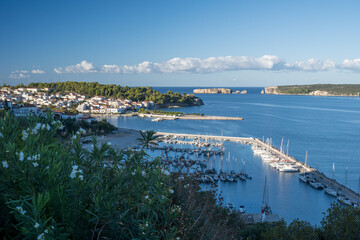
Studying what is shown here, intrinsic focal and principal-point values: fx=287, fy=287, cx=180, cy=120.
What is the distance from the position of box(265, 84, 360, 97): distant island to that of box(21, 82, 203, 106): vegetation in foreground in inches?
2198

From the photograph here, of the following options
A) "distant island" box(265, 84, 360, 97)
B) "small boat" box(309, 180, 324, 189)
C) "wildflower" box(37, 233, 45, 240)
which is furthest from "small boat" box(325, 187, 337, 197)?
"distant island" box(265, 84, 360, 97)

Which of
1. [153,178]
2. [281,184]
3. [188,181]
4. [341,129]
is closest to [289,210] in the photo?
[281,184]

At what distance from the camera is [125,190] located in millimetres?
1349

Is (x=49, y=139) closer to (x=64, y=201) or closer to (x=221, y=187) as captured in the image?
(x=64, y=201)

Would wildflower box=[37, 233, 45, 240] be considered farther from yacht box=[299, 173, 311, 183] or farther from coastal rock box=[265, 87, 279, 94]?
coastal rock box=[265, 87, 279, 94]

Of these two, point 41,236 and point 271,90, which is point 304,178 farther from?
point 271,90

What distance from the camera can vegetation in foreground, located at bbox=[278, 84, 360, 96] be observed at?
282 feet

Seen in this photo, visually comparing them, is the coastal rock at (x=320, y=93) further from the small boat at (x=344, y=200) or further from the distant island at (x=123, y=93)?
the small boat at (x=344, y=200)

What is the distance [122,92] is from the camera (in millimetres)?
50000

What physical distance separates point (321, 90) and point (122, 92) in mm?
68459

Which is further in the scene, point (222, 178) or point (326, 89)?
point (326, 89)

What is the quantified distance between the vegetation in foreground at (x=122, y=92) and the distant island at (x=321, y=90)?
55840mm

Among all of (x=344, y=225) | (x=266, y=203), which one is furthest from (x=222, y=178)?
(x=344, y=225)

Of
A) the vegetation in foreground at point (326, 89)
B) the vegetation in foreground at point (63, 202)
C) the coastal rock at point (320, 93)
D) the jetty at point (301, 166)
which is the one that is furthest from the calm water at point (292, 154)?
the vegetation in foreground at point (326, 89)
